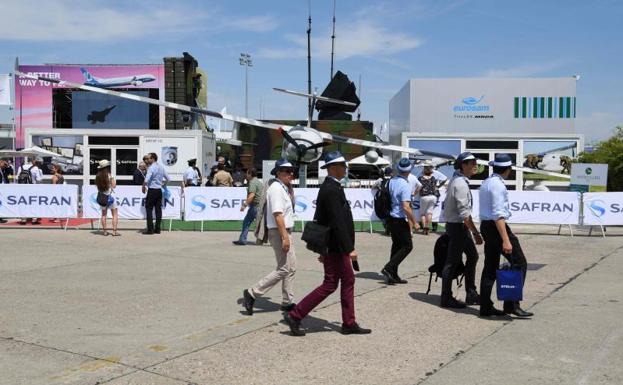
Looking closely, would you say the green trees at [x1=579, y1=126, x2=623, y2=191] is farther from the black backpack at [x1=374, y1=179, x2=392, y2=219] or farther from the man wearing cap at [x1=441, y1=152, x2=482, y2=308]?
the man wearing cap at [x1=441, y1=152, x2=482, y2=308]

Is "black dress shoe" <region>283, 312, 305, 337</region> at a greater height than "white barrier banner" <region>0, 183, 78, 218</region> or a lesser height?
lesser

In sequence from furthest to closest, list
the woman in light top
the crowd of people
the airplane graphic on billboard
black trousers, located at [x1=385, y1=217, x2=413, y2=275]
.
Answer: the airplane graphic on billboard → the woman in light top → black trousers, located at [x1=385, y1=217, x2=413, y2=275] → the crowd of people

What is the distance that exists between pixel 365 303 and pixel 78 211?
1039cm

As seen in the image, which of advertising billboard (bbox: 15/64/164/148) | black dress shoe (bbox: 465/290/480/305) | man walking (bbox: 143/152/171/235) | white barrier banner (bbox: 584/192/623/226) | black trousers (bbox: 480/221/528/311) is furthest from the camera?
advertising billboard (bbox: 15/64/164/148)

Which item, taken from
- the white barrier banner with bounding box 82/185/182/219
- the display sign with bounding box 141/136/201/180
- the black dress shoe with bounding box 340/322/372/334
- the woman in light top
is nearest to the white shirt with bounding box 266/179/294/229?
the black dress shoe with bounding box 340/322/372/334

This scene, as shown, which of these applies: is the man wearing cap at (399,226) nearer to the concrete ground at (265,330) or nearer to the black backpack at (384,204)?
the black backpack at (384,204)

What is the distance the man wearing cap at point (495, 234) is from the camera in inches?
255

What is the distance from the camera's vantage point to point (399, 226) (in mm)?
8703

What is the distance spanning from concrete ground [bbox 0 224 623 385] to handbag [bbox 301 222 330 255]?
33.6 inches

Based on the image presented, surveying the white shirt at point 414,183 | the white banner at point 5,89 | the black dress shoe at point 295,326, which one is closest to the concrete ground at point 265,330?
the black dress shoe at point 295,326

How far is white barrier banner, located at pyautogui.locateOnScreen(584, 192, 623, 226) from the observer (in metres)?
15.2

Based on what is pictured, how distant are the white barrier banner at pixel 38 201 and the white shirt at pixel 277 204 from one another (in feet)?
33.4

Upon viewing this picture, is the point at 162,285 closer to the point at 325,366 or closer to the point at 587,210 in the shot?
the point at 325,366

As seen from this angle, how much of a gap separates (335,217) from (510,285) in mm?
2138
